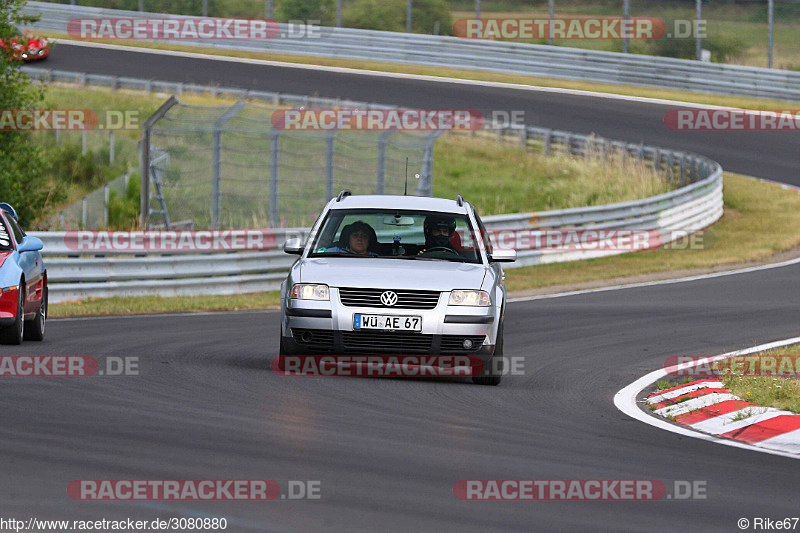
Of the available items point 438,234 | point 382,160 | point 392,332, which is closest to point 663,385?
point 438,234

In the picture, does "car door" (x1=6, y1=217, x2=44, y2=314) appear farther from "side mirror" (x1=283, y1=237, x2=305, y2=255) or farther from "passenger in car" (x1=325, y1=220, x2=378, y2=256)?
"passenger in car" (x1=325, y1=220, x2=378, y2=256)

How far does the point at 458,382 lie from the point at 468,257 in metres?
1.16

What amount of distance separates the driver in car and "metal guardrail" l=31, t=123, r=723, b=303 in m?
7.40

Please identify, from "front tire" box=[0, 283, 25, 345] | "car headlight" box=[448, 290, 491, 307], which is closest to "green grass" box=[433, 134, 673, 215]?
"front tire" box=[0, 283, 25, 345]

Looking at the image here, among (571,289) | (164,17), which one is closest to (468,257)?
(571,289)

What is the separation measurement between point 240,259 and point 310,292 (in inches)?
355

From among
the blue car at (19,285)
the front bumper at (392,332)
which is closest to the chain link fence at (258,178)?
the blue car at (19,285)

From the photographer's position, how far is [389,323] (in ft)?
33.7

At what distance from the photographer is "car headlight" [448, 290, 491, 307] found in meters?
10.4

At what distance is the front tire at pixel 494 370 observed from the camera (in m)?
10.6

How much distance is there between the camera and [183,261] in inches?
727

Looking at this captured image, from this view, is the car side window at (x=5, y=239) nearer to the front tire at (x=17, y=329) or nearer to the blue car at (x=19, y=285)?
the blue car at (x=19, y=285)

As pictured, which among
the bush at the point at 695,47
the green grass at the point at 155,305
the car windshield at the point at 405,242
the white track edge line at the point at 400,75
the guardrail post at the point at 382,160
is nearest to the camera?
the car windshield at the point at 405,242

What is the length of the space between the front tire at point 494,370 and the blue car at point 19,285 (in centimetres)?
439
